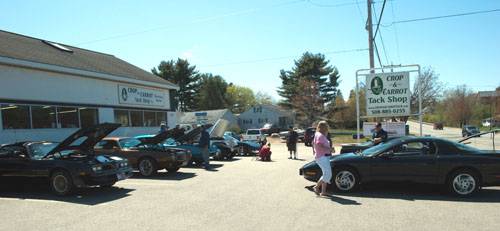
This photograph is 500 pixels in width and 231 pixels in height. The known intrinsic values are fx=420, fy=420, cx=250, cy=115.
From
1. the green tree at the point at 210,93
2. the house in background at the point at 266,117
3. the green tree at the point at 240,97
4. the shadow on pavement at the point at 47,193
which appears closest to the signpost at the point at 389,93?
the shadow on pavement at the point at 47,193

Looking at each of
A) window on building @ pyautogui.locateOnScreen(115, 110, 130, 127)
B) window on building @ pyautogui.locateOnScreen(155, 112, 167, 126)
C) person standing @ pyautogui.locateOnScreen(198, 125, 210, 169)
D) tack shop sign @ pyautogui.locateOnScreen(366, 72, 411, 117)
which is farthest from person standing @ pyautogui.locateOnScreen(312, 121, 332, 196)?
window on building @ pyautogui.locateOnScreen(155, 112, 167, 126)

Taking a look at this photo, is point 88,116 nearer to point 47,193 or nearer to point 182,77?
point 47,193

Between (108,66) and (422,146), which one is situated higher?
(108,66)

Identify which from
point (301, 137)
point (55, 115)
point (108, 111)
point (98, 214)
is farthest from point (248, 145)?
point (301, 137)

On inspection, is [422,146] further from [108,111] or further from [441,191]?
[108,111]

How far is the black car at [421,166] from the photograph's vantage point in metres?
8.63

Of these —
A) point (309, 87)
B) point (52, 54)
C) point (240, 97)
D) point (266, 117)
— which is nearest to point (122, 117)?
point (52, 54)

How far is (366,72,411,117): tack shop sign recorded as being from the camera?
16.0 meters

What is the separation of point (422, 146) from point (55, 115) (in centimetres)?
1661

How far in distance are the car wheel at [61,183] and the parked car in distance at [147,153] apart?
383 centimetres

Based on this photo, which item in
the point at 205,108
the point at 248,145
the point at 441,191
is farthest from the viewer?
the point at 205,108

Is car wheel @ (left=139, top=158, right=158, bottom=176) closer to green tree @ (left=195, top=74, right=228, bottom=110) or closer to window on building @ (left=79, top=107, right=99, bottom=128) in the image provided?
window on building @ (left=79, top=107, right=99, bottom=128)

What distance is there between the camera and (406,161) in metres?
8.95

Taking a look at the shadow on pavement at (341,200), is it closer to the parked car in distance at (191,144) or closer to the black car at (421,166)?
the black car at (421,166)
